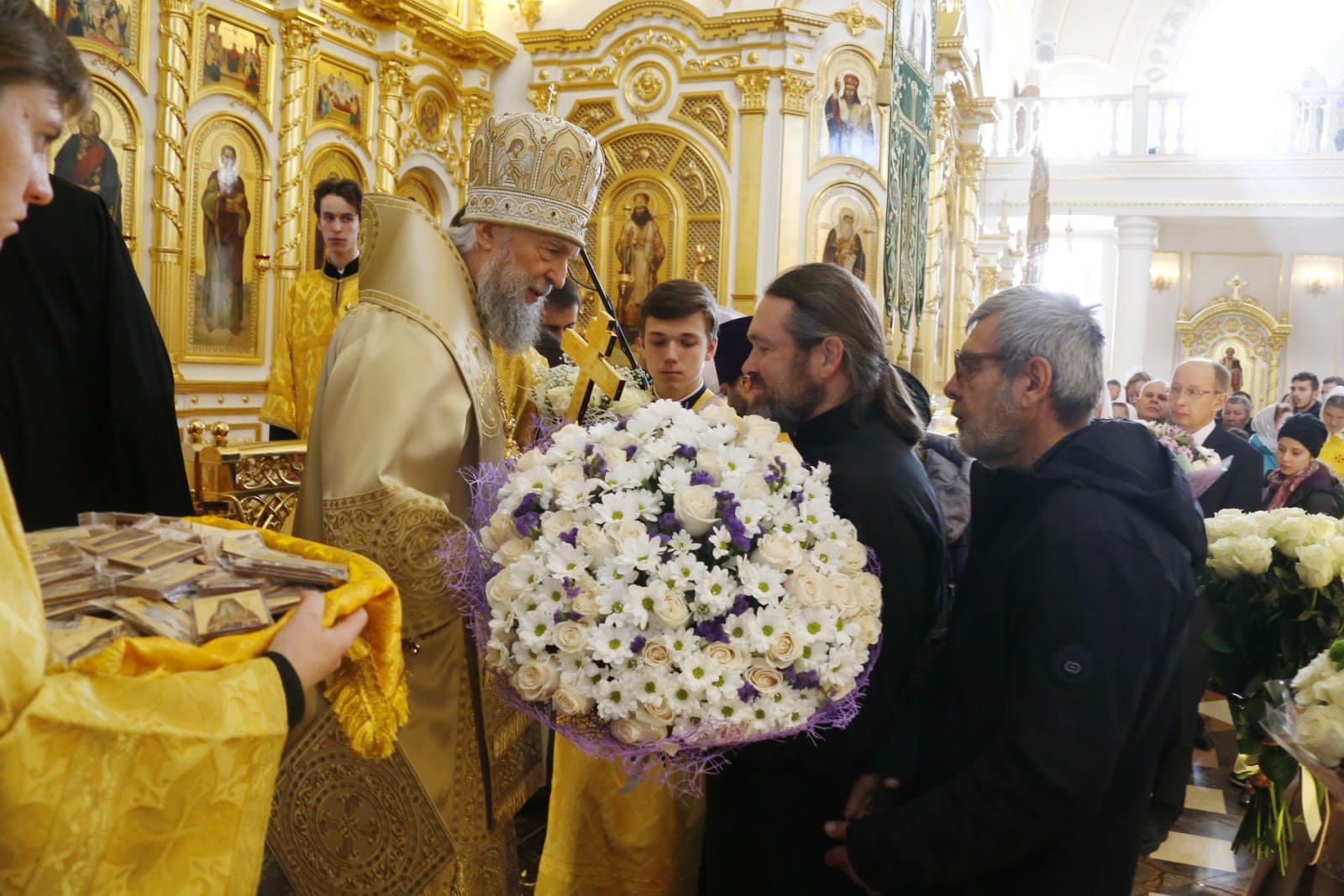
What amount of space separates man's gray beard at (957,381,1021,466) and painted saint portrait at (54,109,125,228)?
23.9 ft

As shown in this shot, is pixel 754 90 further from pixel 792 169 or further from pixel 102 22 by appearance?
pixel 102 22

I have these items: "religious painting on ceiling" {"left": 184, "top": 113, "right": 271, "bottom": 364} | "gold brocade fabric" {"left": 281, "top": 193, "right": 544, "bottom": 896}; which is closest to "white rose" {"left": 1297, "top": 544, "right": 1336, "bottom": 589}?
"gold brocade fabric" {"left": 281, "top": 193, "right": 544, "bottom": 896}

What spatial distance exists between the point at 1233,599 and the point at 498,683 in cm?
157

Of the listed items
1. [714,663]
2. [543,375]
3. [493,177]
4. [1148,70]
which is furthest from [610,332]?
[1148,70]

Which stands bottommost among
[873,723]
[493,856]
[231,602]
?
[493,856]

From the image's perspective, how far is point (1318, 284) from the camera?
19797mm

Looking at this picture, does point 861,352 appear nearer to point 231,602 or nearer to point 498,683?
point 498,683

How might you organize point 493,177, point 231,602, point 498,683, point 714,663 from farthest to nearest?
point 493,177, point 498,683, point 714,663, point 231,602

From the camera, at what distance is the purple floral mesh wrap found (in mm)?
1687

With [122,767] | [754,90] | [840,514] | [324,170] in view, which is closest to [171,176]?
→ [324,170]

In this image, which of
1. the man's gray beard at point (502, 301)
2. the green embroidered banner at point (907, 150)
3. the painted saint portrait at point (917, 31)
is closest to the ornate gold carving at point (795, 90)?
the green embroidered banner at point (907, 150)

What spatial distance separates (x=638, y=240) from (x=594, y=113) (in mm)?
1524

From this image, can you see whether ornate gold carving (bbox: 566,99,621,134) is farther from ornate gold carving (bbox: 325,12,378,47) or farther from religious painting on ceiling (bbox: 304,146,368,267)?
religious painting on ceiling (bbox: 304,146,368,267)

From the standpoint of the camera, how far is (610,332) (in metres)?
3.17
